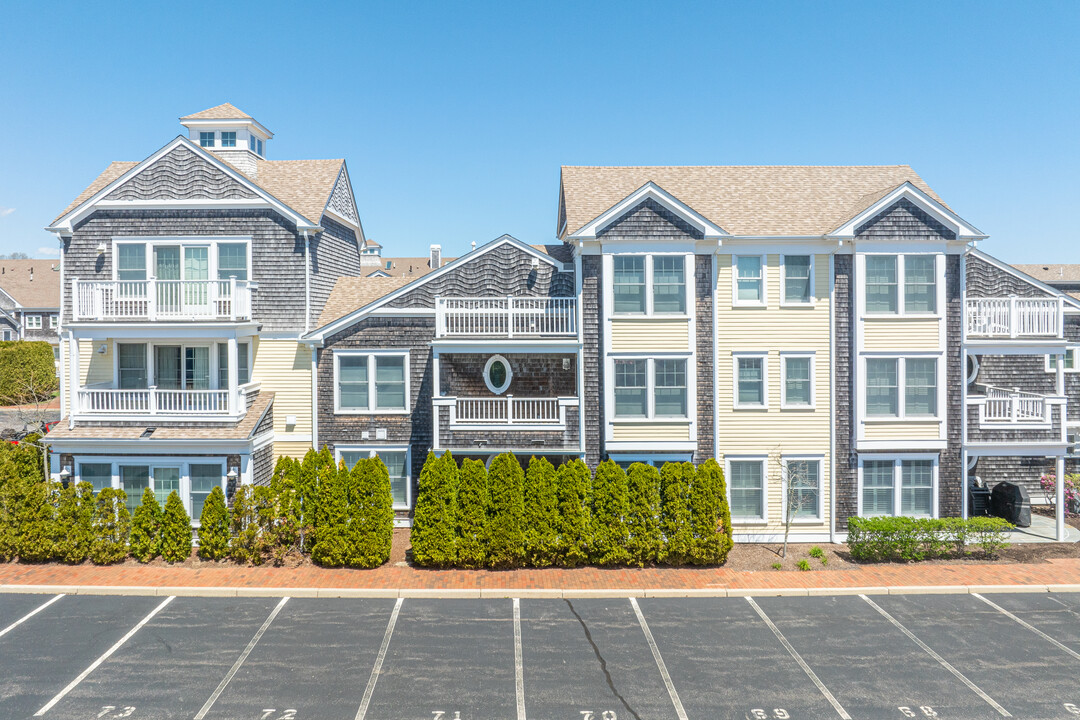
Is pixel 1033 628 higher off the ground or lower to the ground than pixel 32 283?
lower

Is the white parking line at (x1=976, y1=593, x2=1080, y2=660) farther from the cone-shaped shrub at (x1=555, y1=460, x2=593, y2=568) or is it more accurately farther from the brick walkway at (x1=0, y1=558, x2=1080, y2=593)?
the cone-shaped shrub at (x1=555, y1=460, x2=593, y2=568)

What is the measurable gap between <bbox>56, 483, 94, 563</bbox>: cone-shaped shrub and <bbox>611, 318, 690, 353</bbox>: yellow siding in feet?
44.6

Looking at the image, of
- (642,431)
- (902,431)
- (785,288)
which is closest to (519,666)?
(642,431)

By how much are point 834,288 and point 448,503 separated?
11.9 meters

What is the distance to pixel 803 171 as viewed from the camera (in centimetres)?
2259

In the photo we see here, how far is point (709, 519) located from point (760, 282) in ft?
22.6

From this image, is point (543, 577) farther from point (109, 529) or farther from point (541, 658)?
point (109, 529)

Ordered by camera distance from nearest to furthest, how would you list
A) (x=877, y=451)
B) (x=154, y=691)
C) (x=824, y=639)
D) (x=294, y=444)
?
(x=154, y=691)
(x=824, y=639)
(x=877, y=451)
(x=294, y=444)

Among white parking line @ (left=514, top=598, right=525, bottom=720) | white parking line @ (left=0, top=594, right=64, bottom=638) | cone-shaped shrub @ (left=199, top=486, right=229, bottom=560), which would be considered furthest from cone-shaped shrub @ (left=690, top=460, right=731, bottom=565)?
white parking line @ (left=0, top=594, right=64, bottom=638)

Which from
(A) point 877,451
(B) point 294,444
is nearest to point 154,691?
(B) point 294,444

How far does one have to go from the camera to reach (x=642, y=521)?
1712 centimetres

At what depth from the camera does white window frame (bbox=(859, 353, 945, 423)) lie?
19.5 m

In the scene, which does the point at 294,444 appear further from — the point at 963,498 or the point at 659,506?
the point at 963,498

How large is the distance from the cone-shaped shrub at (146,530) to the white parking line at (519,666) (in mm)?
9092
